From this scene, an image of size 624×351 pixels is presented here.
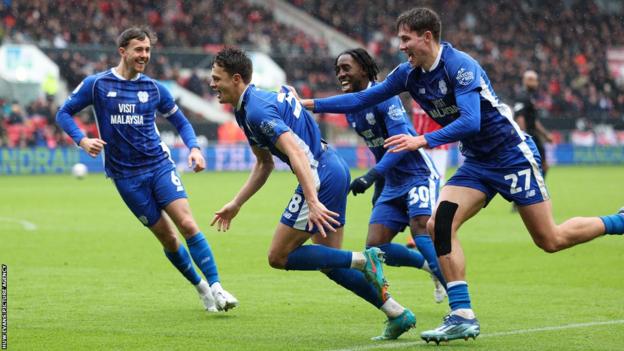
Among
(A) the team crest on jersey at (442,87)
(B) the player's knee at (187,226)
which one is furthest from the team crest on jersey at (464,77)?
(B) the player's knee at (187,226)

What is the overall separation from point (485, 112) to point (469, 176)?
0.49 m

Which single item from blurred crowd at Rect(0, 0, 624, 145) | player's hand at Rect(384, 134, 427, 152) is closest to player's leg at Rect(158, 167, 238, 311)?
player's hand at Rect(384, 134, 427, 152)

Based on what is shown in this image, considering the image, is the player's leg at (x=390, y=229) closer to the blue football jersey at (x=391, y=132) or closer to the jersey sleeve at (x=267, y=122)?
the blue football jersey at (x=391, y=132)

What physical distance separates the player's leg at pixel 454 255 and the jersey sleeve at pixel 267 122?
132cm

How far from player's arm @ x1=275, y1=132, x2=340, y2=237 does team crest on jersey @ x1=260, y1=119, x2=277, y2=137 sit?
0.07 metres

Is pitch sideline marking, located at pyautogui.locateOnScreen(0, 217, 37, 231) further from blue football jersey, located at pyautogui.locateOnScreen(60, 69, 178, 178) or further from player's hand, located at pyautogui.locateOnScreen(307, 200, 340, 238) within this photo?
player's hand, located at pyautogui.locateOnScreen(307, 200, 340, 238)

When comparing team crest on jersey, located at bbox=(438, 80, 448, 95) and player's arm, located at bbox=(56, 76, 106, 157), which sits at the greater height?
team crest on jersey, located at bbox=(438, 80, 448, 95)

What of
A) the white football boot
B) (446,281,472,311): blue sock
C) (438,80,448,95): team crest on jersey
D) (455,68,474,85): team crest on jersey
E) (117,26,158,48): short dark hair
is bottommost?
the white football boot

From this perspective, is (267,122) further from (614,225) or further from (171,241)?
(614,225)

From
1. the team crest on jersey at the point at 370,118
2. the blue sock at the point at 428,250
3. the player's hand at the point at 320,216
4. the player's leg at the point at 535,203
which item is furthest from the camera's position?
the blue sock at the point at 428,250

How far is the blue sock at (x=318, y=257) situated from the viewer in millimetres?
7883

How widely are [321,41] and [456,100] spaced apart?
138 feet

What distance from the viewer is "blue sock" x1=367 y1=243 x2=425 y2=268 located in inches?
386

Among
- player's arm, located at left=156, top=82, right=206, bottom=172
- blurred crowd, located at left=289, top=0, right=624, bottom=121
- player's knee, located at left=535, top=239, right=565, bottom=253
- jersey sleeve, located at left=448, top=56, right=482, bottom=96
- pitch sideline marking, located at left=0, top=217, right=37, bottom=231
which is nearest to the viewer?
jersey sleeve, located at left=448, top=56, right=482, bottom=96
